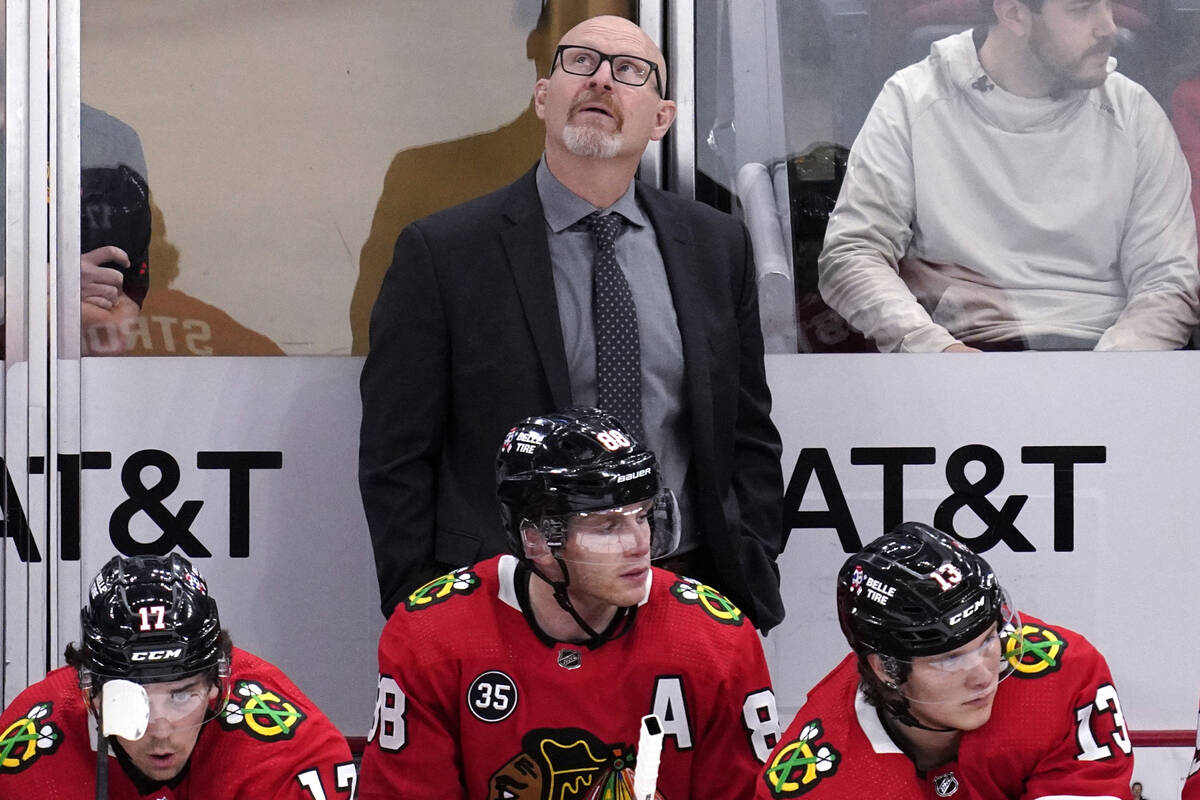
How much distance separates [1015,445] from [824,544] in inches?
18.4

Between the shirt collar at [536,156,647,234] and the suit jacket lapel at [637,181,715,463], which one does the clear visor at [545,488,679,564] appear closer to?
the suit jacket lapel at [637,181,715,463]

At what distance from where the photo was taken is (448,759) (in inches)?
95.7

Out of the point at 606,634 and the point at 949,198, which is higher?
the point at 949,198

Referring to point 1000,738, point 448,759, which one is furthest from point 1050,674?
point 448,759

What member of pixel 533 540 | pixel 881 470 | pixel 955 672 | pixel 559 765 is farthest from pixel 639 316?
pixel 955 672

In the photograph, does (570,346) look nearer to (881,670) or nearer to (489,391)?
(489,391)

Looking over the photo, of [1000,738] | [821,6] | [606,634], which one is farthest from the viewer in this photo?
[821,6]

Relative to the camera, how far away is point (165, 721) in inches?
87.9

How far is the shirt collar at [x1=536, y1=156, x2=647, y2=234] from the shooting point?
317 centimetres

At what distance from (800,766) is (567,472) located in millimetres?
555

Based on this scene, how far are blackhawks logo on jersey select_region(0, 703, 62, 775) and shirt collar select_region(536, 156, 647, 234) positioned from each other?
1378 mm

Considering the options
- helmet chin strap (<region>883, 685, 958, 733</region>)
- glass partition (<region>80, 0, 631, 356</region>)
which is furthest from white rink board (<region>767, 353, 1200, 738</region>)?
helmet chin strap (<region>883, 685, 958, 733</region>)

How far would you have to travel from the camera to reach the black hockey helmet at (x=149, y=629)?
7.25 feet

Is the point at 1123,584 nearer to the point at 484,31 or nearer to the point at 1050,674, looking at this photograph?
the point at 1050,674
